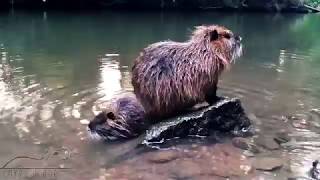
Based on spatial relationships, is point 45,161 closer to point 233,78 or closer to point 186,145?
point 186,145

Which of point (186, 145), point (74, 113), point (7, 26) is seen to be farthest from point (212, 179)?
point (7, 26)

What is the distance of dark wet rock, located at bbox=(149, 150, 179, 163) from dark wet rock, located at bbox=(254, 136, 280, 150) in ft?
3.15

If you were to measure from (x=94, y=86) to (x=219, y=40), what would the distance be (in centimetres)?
238

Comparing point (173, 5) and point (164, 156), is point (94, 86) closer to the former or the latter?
point (164, 156)

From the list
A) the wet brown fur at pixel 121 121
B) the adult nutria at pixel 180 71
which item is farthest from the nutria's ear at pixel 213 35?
the wet brown fur at pixel 121 121

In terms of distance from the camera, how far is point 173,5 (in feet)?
77.2

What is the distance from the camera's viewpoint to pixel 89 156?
4957mm

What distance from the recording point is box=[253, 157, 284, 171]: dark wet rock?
15.7 feet

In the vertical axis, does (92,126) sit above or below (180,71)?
below

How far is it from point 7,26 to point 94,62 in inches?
236

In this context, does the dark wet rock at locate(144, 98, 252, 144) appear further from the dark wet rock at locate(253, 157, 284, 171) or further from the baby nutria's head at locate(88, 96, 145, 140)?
the dark wet rock at locate(253, 157, 284, 171)

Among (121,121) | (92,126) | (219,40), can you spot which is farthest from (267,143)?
(92,126)
